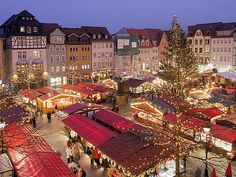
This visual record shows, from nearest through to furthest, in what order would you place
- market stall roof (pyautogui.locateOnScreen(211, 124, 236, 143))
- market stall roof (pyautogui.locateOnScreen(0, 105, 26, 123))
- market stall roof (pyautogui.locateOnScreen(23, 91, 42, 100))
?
market stall roof (pyautogui.locateOnScreen(211, 124, 236, 143)), market stall roof (pyautogui.locateOnScreen(0, 105, 26, 123)), market stall roof (pyautogui.locateOnScreen(23, 91, 42, 100))

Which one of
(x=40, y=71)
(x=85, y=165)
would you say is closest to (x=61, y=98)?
(x=85, y=165)

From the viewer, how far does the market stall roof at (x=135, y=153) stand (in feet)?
48.6

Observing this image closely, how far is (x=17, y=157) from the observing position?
16391 millimetres

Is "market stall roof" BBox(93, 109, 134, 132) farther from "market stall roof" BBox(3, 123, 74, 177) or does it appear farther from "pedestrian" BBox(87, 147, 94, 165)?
"market stall roof" BBox(3, 123, 74, 177)

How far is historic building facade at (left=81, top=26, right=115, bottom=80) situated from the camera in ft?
198

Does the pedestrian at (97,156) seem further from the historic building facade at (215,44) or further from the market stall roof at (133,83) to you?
the historic building facade at (215,44)

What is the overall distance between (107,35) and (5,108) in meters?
38.5

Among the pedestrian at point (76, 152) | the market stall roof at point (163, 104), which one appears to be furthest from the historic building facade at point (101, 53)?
the pedestrian at point (76, 152)

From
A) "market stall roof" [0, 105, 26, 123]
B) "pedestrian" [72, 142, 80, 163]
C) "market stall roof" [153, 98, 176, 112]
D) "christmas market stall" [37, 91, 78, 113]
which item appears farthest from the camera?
"christmas market stall" [37, 91, 78, 113]

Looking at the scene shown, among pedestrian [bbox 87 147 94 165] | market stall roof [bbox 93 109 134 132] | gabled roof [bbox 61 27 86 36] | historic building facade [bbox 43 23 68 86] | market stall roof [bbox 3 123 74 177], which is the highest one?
gabled roof [bbox 61 27 86 36]

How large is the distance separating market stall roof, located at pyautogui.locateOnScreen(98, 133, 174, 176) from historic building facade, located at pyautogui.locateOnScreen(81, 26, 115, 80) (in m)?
42.3

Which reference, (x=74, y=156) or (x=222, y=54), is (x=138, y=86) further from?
(x=222, y=54)

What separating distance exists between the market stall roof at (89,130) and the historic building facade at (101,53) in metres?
36.0

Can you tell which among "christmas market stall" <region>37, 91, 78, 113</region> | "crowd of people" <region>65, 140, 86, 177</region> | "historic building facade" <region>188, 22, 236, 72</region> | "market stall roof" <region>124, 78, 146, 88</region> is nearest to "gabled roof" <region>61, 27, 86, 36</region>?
"market stall roof" <region>124, 78, 146, 88</region>
